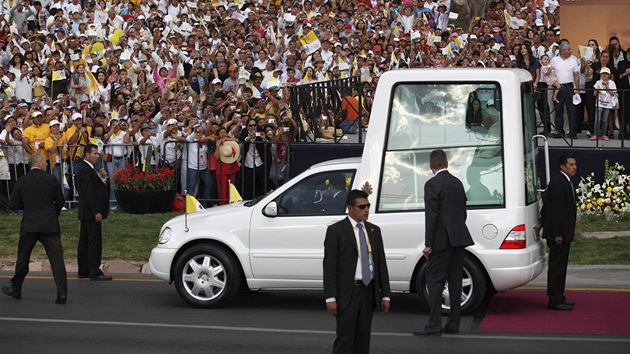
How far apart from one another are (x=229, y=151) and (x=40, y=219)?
23.4 ft

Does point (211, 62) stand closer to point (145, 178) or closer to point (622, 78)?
point (145, 178)

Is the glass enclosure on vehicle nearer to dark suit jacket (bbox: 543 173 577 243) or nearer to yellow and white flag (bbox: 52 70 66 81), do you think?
dark suit jacket (bbox: 543 173 577 243)

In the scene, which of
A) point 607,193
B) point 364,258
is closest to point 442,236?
point 364,258

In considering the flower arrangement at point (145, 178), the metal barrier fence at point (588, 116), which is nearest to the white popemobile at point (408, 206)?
the metal barrier fence at point (588, 116)

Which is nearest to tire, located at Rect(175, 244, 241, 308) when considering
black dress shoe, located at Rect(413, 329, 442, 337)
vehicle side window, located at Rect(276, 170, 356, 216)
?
vehicle side window, located at Rect(276, 170, 356, 216)

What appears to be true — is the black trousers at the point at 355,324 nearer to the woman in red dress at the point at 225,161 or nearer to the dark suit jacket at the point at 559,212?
the dark suit jacket at the point at 559,212

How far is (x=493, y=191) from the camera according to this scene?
1239cm

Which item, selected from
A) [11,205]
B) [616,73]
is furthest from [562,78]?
[11,205]

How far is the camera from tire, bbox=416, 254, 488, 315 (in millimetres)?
12219

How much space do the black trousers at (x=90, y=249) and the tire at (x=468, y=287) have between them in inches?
202

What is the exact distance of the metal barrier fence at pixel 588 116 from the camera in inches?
774

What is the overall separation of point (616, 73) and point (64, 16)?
14766 mm

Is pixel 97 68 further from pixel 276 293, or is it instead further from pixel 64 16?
pixel 276 293

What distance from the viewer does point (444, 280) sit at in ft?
37.1
